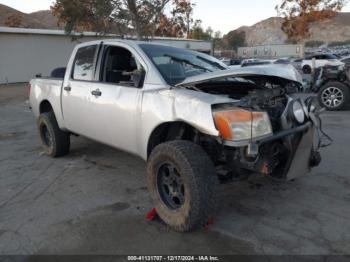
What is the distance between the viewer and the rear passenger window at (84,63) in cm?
511

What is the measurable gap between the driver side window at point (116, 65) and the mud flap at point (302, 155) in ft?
7.66

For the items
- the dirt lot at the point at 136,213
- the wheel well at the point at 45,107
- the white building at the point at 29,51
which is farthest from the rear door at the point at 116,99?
the white building at the point at 29,51

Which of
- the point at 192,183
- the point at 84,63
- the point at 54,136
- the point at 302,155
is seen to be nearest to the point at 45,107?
the point at 54,136

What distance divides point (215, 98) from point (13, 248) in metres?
2.25

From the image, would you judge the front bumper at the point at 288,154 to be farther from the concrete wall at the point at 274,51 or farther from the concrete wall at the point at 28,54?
the concrete wall at the point at 274,51

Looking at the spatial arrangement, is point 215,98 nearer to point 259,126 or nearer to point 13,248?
point 259,126

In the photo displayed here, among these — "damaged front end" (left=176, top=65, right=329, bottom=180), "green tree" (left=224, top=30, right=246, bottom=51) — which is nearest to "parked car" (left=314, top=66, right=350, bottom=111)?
"damaged front end" (left=176, top=65, right=329, bottom=180)

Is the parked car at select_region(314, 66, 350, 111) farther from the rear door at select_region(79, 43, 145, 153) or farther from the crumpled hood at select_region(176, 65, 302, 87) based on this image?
the rear door at select_region(79, 43, 145, 153)

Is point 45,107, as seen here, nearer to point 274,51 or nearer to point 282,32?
point 274,51

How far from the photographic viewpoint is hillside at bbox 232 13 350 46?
150625mm

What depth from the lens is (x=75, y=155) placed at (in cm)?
632

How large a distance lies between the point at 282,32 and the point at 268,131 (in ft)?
487

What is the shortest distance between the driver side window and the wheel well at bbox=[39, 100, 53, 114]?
189cm

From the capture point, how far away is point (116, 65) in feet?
16.3
